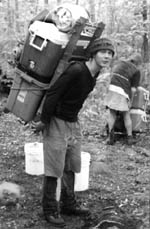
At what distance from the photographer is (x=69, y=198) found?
168 inches

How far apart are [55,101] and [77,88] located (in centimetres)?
26

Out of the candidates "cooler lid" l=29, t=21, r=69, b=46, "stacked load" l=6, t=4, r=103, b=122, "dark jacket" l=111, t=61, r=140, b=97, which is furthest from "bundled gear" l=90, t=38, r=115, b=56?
"dark jacket" l=111, t=61, r=140, b=97

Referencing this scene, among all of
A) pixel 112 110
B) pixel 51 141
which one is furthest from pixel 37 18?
pixel 112 110

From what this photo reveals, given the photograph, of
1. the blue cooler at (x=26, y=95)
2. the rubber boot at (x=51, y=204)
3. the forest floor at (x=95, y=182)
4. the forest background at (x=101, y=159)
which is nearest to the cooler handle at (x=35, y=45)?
the blue cooler at (x=26, y=95)

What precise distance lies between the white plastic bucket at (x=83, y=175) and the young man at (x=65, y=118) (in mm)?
598

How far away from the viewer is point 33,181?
513 centimetres

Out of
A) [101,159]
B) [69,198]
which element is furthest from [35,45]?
[101,159]

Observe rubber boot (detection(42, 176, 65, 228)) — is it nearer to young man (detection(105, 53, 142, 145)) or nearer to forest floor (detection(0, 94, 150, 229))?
forest floor (detection(0, 94, 150, 229))

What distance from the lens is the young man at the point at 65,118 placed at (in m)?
3.63

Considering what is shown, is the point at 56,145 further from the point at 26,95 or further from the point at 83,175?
the point at 83,175

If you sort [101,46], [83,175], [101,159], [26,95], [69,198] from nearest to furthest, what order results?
1. [101,46]
2. [26,95]
3. [69,198]
4. [83,175]
5. [101,159]

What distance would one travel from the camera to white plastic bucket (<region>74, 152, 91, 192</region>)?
4750 millimetres

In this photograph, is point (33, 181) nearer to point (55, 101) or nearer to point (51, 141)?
point (51, 141)

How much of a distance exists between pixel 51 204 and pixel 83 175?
92cm
